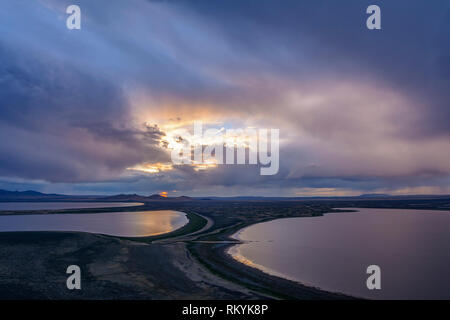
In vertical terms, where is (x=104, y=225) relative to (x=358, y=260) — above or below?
below

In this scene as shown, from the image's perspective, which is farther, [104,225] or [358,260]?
[104,225]

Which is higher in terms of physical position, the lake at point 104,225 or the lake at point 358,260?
the lake at point 358,260

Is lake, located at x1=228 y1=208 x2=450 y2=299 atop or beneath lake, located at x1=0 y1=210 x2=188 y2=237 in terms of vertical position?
atop

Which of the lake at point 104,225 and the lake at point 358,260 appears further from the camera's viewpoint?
the lake at point 104,225

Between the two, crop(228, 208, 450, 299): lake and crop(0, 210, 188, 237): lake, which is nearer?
crop(228, 208, 450, 299): lake
